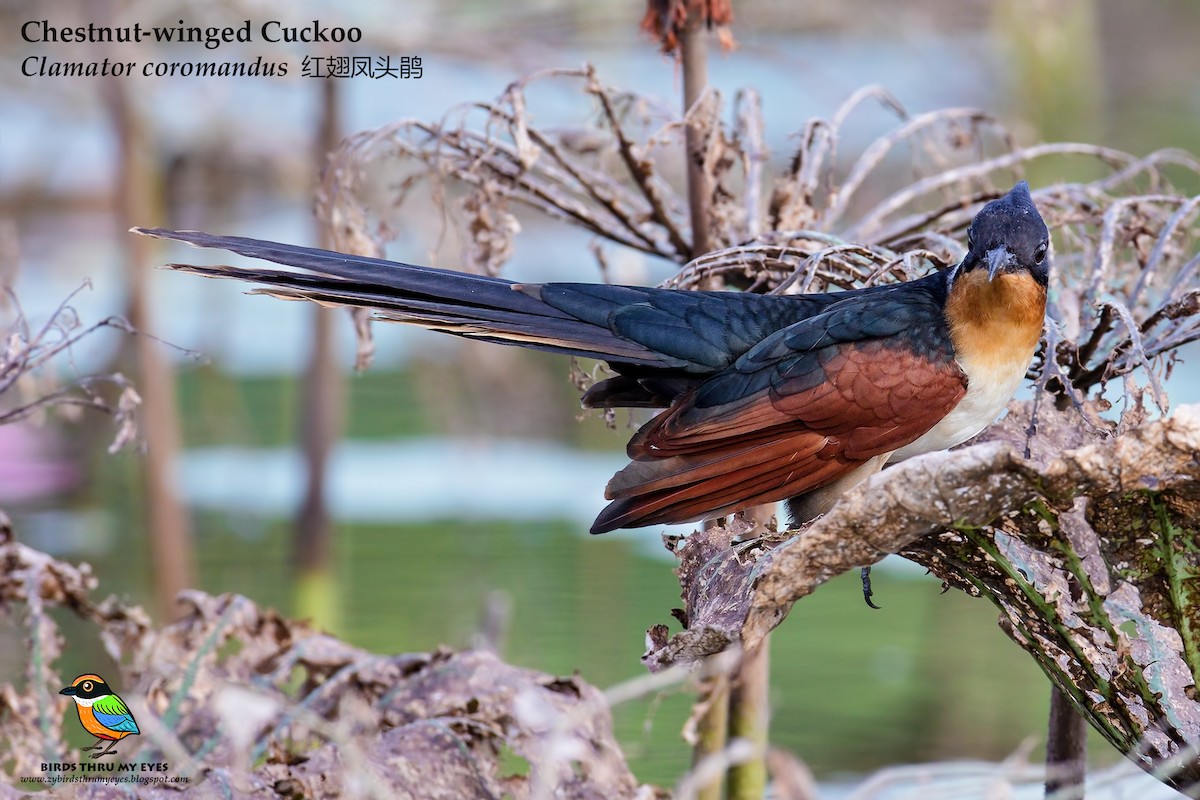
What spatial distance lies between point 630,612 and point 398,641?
89 cm

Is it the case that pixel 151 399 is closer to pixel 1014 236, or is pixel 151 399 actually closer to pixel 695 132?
pixel 695 132

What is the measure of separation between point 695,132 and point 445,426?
4766mm

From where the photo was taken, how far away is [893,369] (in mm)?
2691

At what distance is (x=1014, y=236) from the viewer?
262cm

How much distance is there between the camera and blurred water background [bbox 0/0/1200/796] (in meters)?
4.98

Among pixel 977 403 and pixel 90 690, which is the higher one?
pixel 977 403

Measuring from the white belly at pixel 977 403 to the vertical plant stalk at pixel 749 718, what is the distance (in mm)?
532

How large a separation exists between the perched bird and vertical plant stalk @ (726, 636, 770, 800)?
1.16 feet

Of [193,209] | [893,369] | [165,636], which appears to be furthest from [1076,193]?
[193,209]

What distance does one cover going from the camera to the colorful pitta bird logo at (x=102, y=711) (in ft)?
9.20

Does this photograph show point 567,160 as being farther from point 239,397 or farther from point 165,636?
point 239,397

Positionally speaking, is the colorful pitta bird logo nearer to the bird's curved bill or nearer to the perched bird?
the perched bird

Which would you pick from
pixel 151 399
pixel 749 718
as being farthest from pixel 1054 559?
pixel 151 399

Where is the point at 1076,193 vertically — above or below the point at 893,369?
above
